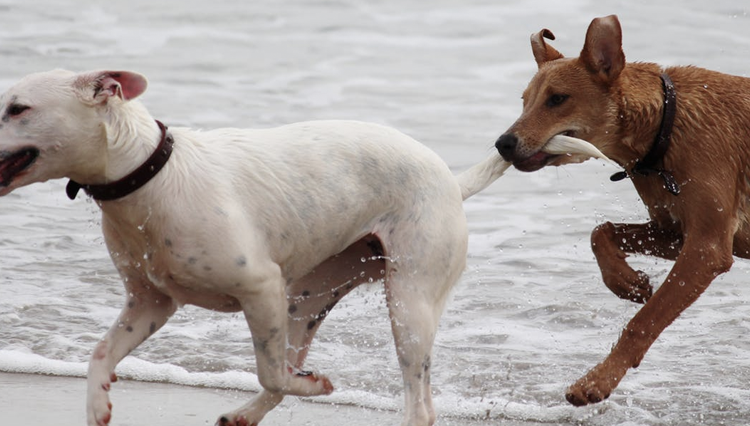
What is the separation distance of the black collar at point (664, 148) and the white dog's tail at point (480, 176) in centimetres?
76

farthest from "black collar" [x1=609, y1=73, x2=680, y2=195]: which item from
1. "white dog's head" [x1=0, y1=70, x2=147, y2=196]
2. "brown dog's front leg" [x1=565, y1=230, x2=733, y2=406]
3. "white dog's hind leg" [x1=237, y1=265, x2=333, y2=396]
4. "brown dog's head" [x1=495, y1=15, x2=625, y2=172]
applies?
"white dog's head" [x1=0, y1=70, x2=147, y2=196]

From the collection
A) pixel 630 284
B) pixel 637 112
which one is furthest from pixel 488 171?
pixel 630 284

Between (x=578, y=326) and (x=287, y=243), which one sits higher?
(x=287, y=243)

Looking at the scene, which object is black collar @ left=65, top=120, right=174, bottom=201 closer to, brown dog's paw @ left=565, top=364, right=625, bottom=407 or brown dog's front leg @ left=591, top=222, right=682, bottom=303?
brown dog's paw @ left=565, top=364, right=625, bottom=407

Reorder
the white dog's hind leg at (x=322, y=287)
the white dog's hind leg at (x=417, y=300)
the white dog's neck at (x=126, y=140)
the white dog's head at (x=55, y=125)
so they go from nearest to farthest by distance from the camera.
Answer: the white dog's head at (x=55, y=125)
the white dog's neck at (x=126, y=140)
the white dog's hind leg at (x=417, y=300)
the white dog's hind leg at (x=322, y=287)

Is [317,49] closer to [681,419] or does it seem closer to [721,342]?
[721,342]

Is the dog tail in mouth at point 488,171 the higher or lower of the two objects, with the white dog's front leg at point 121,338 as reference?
higher

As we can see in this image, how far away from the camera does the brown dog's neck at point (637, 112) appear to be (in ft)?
16.8

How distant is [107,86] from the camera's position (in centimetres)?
373

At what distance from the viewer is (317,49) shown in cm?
1397

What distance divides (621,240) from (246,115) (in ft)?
19.9

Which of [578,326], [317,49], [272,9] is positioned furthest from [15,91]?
[272,9]

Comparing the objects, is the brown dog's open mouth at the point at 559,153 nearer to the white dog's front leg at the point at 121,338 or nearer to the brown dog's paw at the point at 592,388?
the brown dog's paw at the point at 592,388

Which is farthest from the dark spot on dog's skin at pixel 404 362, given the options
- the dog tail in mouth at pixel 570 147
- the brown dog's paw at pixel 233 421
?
the dog tail in mouth at pixel 570 147
